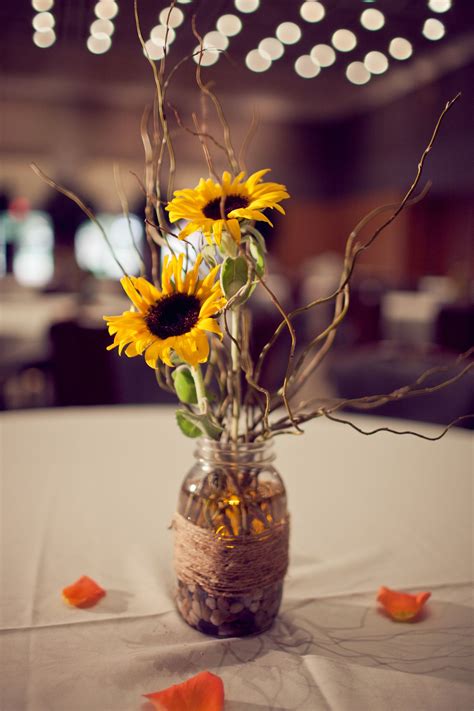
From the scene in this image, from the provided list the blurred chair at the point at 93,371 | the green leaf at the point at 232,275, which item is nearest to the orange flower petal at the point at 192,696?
the green leaf at the point at 232,275

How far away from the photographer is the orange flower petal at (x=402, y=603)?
23.0 inches

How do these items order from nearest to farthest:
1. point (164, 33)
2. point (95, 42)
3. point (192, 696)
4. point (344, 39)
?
1. point (192, 696)
2. point (164, 33)
3. point (95, 42)
4. point (344, 39)

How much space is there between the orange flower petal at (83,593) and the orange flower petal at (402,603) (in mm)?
282

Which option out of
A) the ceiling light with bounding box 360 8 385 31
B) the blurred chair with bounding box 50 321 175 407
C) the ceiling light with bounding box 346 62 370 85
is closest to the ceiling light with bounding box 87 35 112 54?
the ceiling light with bounding box 360 8 385 31

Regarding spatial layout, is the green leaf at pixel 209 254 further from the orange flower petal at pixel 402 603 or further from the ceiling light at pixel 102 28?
the ceiling light at pixel 102 28

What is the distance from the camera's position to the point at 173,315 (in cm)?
48

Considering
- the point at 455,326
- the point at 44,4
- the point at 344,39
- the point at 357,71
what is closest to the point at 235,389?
the point at 44,4

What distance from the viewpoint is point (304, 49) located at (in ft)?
7.32

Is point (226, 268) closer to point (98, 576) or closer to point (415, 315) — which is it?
point (98, 576)

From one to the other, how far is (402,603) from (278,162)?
8.43m

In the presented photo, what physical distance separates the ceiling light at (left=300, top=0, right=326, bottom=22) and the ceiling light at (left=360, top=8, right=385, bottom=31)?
0.10 metres

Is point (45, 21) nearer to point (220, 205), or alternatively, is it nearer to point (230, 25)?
point (230, 25)

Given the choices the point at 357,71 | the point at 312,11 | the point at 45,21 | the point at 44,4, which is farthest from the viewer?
the point at 357,71

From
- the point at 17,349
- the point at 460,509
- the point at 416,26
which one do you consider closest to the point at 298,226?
the point at 17,349
